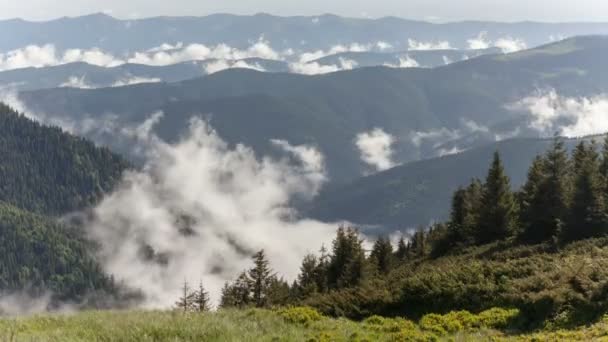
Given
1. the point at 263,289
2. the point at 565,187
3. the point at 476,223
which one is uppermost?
the point at 565,187

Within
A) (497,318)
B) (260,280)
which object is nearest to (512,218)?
(260,280)

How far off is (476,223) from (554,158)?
12.5 meters

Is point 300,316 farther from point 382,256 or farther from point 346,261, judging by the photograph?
point 382,256

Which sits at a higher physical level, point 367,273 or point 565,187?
point 565,187

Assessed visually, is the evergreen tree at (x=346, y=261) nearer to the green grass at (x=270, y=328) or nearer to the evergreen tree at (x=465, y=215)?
the evergreen tree at (x=465, y=215)

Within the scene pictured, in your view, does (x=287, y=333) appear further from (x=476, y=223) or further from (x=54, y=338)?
(x=476, y=223)

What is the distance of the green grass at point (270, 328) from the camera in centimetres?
1169

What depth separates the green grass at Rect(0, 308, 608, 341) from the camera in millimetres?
11688

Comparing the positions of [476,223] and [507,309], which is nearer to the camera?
[507,309]

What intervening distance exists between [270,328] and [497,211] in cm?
4611

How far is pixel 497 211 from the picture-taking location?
5488cm

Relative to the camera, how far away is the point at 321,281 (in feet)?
239

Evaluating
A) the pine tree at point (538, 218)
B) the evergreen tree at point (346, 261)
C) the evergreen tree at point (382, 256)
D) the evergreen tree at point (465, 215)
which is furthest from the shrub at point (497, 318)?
the evergreen tree at point (382, 256)

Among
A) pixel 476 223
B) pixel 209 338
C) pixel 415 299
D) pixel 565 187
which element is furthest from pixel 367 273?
pixel 209 338
